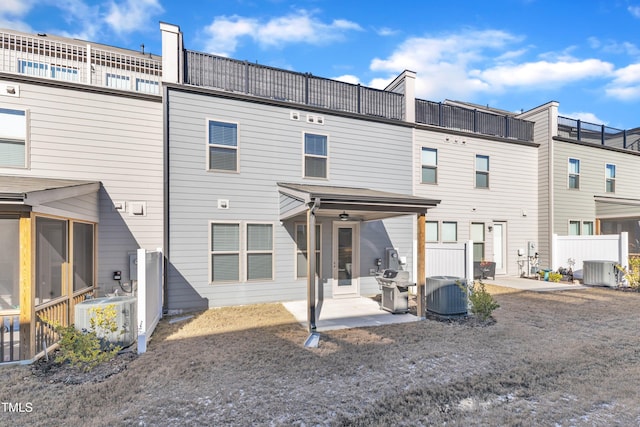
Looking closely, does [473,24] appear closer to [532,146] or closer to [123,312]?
[532,146]

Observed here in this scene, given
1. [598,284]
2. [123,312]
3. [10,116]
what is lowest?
[598,284]

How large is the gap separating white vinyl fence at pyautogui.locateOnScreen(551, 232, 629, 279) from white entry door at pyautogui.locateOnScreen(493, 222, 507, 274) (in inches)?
68.8

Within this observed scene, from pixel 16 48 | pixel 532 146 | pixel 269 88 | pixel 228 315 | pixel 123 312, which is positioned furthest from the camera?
pixel 532 146

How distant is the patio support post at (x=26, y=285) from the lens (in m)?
4.19

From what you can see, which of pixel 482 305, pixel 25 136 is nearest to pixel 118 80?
pixel 25 136

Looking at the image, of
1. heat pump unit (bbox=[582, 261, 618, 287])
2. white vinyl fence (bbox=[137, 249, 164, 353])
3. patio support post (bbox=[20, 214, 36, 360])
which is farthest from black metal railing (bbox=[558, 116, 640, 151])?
patio support post (bbox=[20, 214, 36, 360])

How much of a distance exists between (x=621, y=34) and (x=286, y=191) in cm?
1572

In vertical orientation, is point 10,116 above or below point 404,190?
above

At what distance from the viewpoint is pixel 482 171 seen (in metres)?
11.2

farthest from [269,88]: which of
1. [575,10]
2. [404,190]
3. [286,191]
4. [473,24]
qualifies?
[575,10]

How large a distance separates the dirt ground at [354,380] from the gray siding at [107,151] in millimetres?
2440

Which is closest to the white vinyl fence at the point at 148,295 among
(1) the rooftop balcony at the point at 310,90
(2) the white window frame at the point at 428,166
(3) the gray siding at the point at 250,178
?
(3) the gray siding at the point at 250,178

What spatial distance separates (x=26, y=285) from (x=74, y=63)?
6.69 m

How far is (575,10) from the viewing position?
11.0 meters
